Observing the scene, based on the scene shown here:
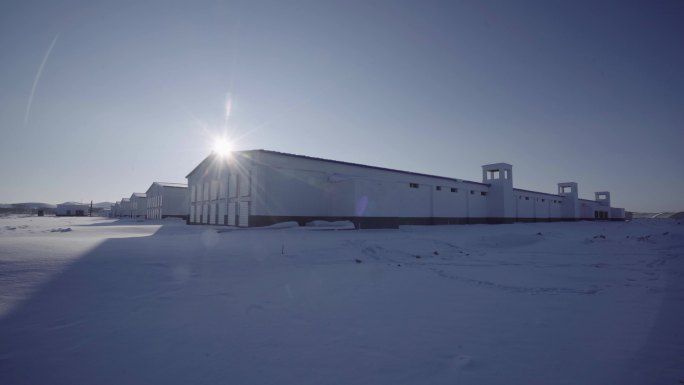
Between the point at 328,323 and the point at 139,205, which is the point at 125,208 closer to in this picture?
the point at 139,205

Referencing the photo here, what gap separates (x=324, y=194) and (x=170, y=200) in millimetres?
34657

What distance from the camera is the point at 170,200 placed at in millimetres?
52750

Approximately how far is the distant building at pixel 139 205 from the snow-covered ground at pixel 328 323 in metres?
62.7

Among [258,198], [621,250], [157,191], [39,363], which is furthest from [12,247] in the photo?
[157,191]

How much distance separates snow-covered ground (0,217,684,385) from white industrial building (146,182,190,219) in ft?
152

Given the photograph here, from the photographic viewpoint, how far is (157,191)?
5481 centimetres

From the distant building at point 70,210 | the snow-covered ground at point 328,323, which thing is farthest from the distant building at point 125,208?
the snow-covered ground at point 328,323

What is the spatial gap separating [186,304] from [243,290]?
1314mm

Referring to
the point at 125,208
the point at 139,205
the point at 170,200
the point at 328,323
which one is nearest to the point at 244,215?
the point at 328,323

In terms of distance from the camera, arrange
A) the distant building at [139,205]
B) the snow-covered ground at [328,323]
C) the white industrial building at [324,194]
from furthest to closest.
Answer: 1. the distant building at [139,205]
2. the white industrial building at [324,194]
3. the snow-covered ground at [328,323]

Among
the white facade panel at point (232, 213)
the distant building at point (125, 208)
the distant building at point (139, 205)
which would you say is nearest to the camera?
the white facade panel at point (232, 213)

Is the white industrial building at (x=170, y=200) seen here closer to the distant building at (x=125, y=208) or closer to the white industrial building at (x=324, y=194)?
the white industrial building at (x=324, y=194)

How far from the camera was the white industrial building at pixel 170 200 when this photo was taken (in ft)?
172

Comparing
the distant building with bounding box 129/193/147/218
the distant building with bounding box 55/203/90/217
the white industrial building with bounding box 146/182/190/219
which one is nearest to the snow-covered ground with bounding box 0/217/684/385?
the white industrial building with bounding box 146/182/190/219
